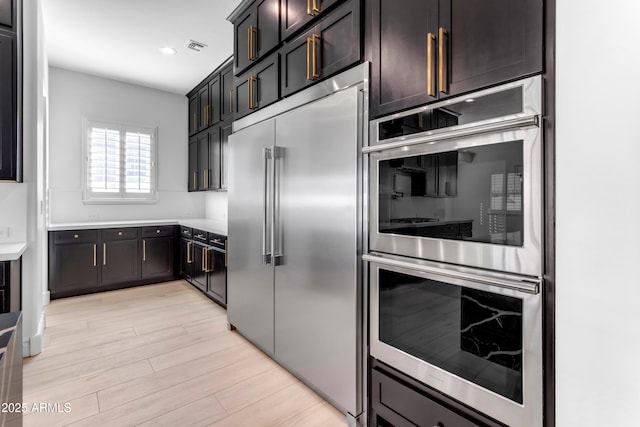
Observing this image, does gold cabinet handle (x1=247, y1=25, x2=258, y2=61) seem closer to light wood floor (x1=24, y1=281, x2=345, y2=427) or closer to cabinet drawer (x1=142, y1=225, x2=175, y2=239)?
light wood floor (x1=24, y1=281, x2=345, y2=427)

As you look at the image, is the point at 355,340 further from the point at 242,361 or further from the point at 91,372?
the point at 91,372

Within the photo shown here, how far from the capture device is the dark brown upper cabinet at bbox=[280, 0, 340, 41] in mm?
1945

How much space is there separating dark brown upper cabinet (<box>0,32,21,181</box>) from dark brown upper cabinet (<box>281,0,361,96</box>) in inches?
80.7

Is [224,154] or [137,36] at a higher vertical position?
[137,36]

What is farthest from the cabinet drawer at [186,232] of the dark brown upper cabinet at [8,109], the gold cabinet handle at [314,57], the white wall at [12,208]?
the gold cabinet handle at [314,57]

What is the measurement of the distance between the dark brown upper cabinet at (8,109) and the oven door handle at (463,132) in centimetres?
270

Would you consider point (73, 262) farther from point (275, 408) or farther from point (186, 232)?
point (275, 408)

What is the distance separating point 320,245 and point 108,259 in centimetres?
366

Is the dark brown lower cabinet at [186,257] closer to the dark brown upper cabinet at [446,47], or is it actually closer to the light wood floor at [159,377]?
the light wood floor at [159,377]

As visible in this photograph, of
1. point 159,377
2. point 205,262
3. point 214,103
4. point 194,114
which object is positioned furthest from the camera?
point 194,114

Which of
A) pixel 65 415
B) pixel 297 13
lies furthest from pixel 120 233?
pixel 297 13

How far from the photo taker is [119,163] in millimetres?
4785

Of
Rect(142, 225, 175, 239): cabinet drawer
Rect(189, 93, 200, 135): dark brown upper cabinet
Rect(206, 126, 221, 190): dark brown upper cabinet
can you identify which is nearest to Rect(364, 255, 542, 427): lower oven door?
Rect(206, 126, 221, 190): dark brown upper cabinet
